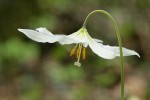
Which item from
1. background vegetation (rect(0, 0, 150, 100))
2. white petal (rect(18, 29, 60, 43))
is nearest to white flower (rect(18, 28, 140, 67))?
white petal (rect(18, 29, 60, 43))

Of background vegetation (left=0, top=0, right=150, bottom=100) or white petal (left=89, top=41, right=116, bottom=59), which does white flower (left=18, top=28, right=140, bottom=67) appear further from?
background vegetation (left=0, top=0, right=150, bottom=100)

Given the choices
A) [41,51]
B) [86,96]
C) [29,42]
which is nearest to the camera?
[86,96]

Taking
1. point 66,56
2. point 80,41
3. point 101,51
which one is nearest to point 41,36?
point 80,41

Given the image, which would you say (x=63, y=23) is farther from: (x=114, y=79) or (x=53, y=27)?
(x=114, y=79)

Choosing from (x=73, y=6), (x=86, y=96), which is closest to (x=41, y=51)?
(x=73, y=6)

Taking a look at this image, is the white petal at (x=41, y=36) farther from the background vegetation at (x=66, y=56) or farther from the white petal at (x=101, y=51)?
the background vegetation at (x=66, y=56)

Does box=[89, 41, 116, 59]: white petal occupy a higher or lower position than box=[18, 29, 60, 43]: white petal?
lower

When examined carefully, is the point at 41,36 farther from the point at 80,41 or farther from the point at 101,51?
the point at 101,51

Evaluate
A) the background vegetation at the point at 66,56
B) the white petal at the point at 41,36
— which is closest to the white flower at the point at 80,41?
the white petal at the point at 41,36
